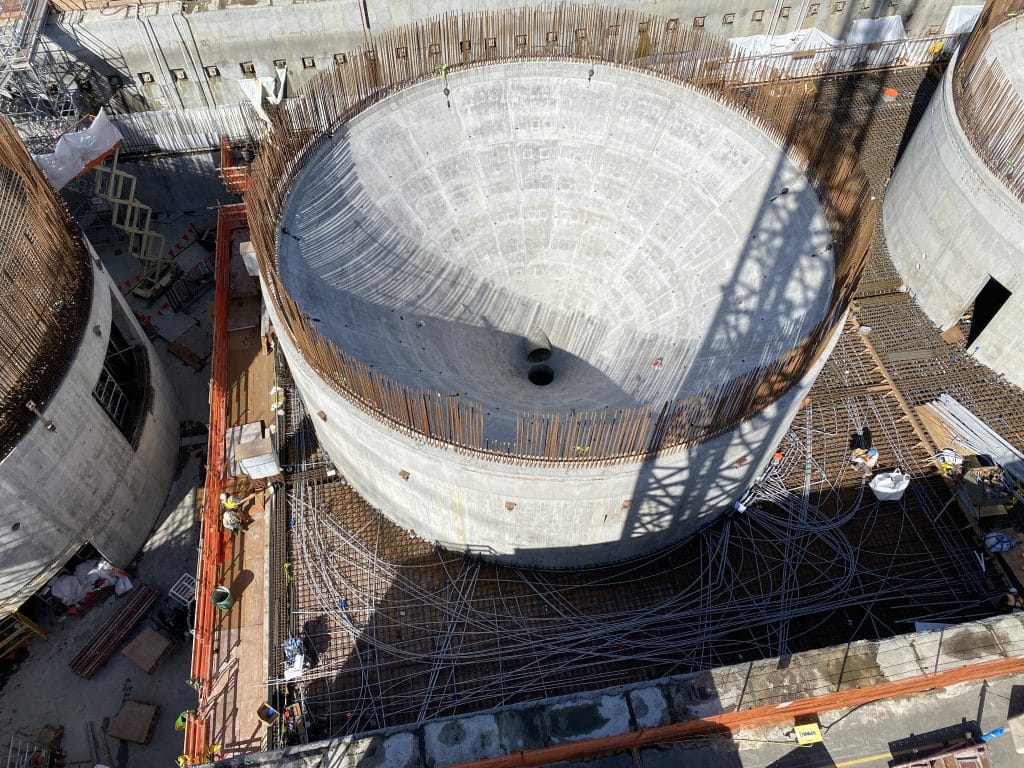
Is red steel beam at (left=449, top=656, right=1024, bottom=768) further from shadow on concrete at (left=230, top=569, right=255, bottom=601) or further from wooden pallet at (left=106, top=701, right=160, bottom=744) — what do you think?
wooden pallet at (left=106, top=701, right=160, bottom=744)

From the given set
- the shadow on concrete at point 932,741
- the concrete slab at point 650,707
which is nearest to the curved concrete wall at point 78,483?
the concrete slab at point 650,707

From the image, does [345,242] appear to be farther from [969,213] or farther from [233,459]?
[969,213]

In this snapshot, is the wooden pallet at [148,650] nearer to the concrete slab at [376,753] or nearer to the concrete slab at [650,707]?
the concrete slab at [376,753]

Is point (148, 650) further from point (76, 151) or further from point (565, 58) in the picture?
point (565, 58)

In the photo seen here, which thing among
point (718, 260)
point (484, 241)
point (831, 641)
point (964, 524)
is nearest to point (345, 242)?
point (484, 241)

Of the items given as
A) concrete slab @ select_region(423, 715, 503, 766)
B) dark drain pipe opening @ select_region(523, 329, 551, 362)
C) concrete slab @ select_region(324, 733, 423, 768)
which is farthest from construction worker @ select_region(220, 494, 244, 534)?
dark drain pipe opening @ select_region(523, 329, 551, 362)

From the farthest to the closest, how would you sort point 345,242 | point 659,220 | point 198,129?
point 198,129 → point 659,220 → point 345,242
